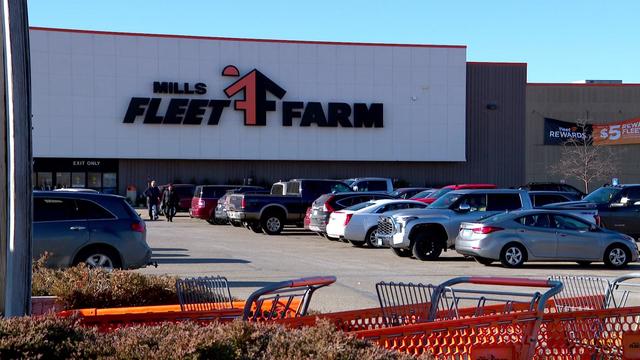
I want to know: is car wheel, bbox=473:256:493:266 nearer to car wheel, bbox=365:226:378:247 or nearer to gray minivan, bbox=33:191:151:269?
car wheel, bbox=365:226:378:247

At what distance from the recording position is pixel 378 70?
187ft

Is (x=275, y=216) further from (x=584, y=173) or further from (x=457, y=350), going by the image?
(x=584, y=173)

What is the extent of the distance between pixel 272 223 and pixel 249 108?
24.6 metres

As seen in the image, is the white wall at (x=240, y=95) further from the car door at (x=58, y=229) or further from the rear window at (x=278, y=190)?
the car door at (x=58, y=229)

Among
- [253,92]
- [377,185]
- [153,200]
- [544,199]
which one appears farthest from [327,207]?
[253,92]

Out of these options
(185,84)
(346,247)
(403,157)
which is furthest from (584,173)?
(346,247)

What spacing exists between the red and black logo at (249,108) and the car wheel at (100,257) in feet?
128

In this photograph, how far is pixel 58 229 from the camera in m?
15.3

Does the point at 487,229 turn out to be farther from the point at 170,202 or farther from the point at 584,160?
the point at 584,160

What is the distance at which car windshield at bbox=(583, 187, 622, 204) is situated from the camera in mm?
27375

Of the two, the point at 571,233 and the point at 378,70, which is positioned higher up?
the point at 378,70

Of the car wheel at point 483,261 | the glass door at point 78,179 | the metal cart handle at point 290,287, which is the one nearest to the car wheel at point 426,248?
the car wheel at point 483,261

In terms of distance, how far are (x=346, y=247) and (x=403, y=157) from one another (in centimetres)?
3266

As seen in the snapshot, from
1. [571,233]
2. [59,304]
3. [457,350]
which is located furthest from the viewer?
[571,233]
